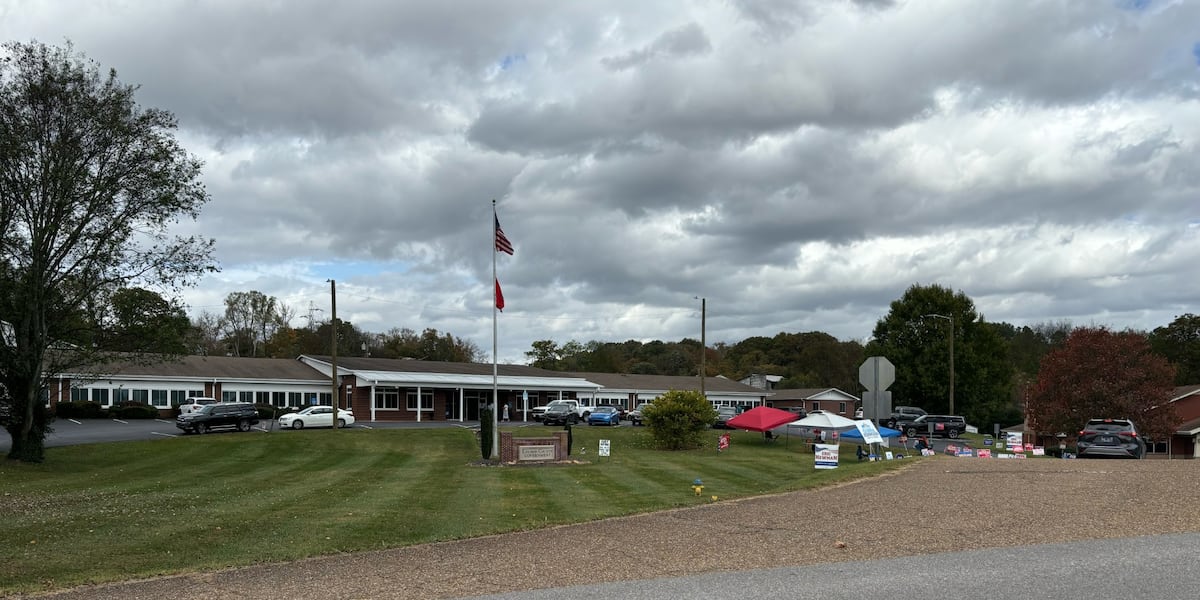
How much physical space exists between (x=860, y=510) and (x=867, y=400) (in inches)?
244

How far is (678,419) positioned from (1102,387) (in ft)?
60.7

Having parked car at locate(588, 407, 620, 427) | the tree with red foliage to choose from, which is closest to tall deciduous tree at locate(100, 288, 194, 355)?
parked car at locate(588, 407, 620, 427)

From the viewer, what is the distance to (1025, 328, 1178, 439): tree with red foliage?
129 ft

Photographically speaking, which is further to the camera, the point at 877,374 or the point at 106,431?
the point at 106,431

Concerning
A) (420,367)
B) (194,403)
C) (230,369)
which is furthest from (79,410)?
(420,367)

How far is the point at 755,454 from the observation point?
35531 mm

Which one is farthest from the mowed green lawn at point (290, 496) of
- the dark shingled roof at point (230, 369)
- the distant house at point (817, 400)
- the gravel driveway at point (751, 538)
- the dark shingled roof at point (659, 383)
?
the distant house at point (817, 400)

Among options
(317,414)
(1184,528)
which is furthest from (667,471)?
(317,414)

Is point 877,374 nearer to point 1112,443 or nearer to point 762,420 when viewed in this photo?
point 1112,443

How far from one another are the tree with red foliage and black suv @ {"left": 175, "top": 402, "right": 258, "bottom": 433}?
3695 centimetres

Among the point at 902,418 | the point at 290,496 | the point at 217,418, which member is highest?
the point at 290,496

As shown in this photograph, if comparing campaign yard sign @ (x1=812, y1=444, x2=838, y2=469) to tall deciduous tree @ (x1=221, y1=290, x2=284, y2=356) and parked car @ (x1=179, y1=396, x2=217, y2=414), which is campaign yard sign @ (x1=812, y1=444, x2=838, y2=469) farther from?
tall deciduous tree @ (x1=221, y1=290, x2=284, y2=356)

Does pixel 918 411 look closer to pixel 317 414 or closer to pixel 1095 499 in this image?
pixel 317 414

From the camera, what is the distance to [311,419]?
4706cm
